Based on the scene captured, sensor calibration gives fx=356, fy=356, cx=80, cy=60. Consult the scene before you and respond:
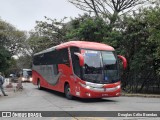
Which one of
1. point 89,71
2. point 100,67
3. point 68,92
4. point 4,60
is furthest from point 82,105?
point 4,60

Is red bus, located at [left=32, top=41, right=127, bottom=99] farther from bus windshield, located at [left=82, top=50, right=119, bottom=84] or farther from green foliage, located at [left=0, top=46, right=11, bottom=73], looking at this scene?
green foliage, located at [left=0, top=46, right=11, bottom=73]

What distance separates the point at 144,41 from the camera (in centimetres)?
2855

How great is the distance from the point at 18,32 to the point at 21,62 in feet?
71.4

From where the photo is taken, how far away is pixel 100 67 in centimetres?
1900

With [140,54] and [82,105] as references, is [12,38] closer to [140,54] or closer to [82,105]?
[140,54]

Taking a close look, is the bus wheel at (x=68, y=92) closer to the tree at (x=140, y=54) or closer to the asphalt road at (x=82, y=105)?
the asphalt road at (x=82, y=105)

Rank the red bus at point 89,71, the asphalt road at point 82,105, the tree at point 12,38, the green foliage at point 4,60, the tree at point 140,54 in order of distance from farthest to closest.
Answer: the tree at point 12,38
the green foliage at point 4,60
the tree at point 140,54
the red bus at point 89,71
the asphalt road at point 82,105

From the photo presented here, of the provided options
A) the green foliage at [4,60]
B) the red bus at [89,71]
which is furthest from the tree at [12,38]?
the red bus at [89,71]

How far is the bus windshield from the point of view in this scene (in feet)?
61.4

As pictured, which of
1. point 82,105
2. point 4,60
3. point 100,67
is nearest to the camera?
point 82,105

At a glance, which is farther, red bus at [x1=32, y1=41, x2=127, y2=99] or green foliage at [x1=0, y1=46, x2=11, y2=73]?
green foliage at [x1=0, y1=46, x2=11, y2=73]

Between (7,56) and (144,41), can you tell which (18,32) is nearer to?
(7,56)

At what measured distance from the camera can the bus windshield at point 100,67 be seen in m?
18.7

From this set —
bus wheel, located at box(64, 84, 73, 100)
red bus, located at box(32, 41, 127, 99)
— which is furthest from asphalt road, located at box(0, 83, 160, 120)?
red bus, located at box(32, 41, 127, 99)
